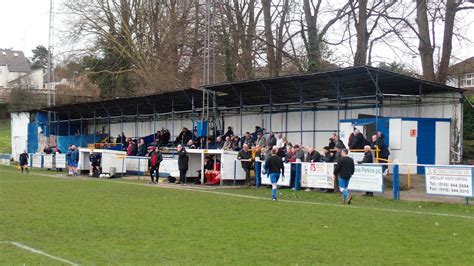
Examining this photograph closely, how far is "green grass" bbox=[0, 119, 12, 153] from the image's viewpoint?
225 ft

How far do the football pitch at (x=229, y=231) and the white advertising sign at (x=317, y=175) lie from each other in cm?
300

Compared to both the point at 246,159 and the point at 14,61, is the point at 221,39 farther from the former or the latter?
the point at 14,61

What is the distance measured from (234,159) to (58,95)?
44700 millimetres

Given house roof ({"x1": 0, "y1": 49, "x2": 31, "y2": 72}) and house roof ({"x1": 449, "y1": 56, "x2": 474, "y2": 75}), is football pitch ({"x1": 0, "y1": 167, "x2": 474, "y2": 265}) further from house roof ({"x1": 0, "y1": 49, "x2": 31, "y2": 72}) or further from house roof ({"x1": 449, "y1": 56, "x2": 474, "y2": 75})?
house roof ({"x1": 0, "y1": 49, "x2": 31, "y2": 72})

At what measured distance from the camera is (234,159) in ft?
92.1

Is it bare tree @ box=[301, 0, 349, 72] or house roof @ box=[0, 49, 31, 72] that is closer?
bare tree @ box=[301, 0, 349, 72]

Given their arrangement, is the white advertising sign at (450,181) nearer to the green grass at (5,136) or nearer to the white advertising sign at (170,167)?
the white advertising sign at (170,167)

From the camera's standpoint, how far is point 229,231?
1258cm

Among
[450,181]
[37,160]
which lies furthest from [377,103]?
[37,160]

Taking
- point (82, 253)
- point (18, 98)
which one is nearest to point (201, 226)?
point (82, 253)

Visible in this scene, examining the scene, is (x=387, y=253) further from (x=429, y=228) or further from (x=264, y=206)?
(x=264, y=206)

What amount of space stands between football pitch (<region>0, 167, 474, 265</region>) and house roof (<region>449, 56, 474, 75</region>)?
16588mm

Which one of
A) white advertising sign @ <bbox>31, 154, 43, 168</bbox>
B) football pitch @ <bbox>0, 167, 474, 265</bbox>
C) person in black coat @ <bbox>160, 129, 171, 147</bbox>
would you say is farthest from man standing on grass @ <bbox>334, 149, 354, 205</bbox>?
white advertising sign @ <bbox>31, 154, 43, 168</bbox>

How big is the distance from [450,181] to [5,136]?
70.0 metres
